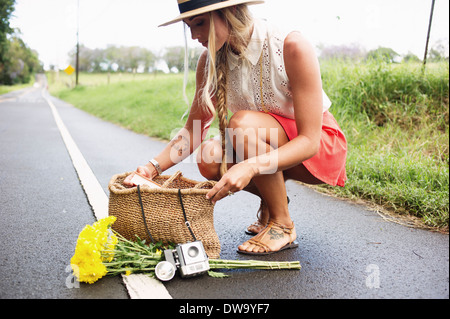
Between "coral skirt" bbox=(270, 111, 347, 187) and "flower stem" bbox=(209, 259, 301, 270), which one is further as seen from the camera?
"coral skirt" bbox=(270, 111, 347, 187)

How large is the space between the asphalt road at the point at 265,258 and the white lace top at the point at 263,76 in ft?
2.75

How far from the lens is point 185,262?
1776mm

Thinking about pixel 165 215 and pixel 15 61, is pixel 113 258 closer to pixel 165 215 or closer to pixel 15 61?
pixel 165 215

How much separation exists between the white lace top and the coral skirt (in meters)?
0.09

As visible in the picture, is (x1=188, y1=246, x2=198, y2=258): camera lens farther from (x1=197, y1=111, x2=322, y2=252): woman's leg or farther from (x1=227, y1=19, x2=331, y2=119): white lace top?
(x1=227, y1=19, x2=331, y2=119): white lace top

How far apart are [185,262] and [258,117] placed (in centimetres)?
89

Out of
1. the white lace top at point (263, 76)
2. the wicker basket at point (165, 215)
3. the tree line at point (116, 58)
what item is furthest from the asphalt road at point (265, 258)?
the tree line at point (116, 58)

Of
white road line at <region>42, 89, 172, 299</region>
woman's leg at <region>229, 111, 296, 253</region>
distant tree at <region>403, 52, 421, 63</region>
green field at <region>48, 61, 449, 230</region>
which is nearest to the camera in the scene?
white road line at <region>42, 89, 172, 299</region>

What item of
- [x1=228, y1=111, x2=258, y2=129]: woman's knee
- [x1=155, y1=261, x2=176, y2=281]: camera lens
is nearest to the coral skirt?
[x1=228, y1=111, x2=258, y2=129]: woman's knee

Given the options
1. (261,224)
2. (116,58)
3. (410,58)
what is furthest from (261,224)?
(116,58)

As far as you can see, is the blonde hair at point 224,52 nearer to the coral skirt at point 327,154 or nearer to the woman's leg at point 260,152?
the woman's leg at point 260,152

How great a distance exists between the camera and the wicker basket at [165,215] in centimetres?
190

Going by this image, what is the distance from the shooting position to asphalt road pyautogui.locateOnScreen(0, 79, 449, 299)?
172 centimetres
